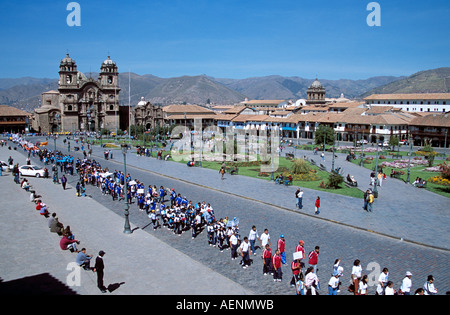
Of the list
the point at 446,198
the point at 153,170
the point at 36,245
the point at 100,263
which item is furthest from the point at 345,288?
the point at 153,170

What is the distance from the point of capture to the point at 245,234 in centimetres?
1583

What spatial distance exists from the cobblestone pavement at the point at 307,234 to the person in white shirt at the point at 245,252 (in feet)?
0.87

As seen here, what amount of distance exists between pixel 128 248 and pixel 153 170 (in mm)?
20389

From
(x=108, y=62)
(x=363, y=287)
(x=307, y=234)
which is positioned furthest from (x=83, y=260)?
(x=108, y=62)

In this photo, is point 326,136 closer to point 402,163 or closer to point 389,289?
point 402,163

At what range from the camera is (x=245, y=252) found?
1241cm

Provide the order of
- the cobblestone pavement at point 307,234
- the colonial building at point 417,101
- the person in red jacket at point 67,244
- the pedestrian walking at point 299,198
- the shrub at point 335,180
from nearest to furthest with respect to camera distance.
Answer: the cobblestone pavement at point 307,234 → the person in red jacket at point 67,244 → the pedestrian walking at point 299,198 → the shrub at point 335,180 → the colonial building at point 417,101

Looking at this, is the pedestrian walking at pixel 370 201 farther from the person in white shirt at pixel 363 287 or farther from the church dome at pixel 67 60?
the church dome at pixel 67 60

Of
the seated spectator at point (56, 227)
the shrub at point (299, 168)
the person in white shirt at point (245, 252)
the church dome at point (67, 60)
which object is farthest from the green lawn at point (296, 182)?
the church dome at point (67, 60)

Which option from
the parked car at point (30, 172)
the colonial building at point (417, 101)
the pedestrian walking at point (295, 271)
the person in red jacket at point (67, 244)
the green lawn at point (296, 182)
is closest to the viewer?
the pedestrian walking at point (295, 271)

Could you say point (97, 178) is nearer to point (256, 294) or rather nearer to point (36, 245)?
point (36, 245)

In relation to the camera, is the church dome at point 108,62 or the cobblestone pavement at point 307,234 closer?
the cobblestone pavement at point 307,234

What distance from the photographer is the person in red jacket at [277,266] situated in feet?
37.2

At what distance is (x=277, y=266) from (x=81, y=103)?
275ft
